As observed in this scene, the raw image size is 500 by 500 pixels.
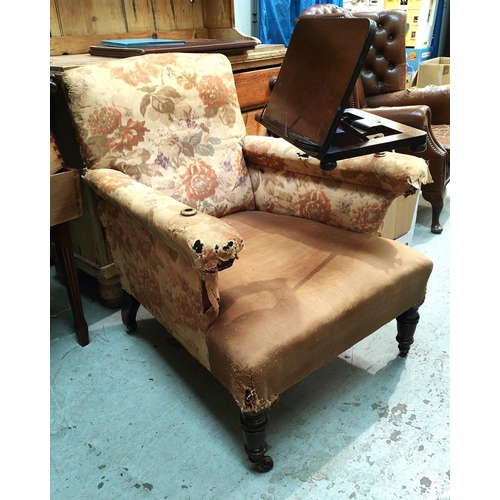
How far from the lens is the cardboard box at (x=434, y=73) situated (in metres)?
3.34

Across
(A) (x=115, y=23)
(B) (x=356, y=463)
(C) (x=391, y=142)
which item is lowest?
(B) (x=356, y=463)

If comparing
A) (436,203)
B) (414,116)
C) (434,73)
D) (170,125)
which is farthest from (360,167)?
(434,73)

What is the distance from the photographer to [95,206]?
156 centimetres

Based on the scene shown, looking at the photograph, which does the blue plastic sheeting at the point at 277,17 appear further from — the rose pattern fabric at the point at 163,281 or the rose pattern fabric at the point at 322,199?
the rose pattern fabric at the point at 163,281

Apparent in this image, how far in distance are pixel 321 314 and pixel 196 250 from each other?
354 millimetres

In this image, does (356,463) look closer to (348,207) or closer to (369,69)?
(348,207)

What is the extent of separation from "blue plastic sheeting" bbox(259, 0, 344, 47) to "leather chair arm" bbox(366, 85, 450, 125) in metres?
0.67

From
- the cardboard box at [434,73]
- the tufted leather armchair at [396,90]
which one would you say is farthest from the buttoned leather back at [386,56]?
the cardboard box at [434,73]

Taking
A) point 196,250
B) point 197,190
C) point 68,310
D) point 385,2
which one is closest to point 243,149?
point 197,190

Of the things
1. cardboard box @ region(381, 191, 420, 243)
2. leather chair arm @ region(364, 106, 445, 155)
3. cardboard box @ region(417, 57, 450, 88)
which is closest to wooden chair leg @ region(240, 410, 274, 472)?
cardboard box @ region(381, 191, 420, 243)

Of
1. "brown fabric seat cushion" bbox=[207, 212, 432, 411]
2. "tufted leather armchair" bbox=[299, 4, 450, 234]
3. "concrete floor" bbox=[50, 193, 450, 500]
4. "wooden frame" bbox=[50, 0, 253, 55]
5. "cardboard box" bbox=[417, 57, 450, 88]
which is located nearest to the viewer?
"brown fabric seat cushion" bbox=[207, 212, 432, 411]

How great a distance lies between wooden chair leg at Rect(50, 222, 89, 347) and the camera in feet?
4.65

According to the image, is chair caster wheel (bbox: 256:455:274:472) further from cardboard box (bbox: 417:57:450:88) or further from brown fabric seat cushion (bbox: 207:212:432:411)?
cardboard box (bbox: 417:57:450:88)

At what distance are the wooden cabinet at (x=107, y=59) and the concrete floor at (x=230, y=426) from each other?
0.30 metres
